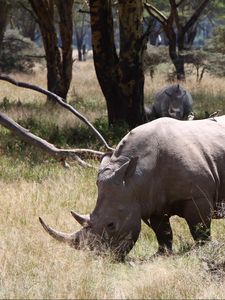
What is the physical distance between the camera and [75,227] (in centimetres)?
586

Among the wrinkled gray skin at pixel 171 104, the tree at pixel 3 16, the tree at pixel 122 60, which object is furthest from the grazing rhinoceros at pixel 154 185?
the tree at pixel 3 16

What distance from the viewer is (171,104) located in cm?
1315

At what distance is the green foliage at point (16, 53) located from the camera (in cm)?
2981

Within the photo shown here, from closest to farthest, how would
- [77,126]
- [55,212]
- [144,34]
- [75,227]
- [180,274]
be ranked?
[180,274] → [75,227] → [55,212] → [144,34] → [77,126]

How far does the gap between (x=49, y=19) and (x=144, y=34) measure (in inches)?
211

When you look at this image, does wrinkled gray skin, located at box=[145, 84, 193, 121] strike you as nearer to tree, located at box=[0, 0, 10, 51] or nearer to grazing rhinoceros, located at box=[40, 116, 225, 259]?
grazing rhinoceros, located at box=[40, 116, 225, 259]

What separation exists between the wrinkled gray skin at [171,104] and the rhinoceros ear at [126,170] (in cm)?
801

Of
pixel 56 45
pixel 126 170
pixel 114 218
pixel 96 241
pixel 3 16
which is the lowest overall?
pixel 96 241

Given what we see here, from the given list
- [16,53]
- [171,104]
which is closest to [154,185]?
[171,104]

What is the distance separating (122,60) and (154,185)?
21.4 ft

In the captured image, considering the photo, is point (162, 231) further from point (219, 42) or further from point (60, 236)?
point (219, 42)

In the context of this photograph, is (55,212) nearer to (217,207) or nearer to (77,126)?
(217,207)

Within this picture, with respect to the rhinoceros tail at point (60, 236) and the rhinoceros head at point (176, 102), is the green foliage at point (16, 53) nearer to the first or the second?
the rhinoceros head at point (176, 102)

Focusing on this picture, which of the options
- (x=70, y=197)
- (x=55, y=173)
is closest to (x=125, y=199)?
(x=70, y=197)
